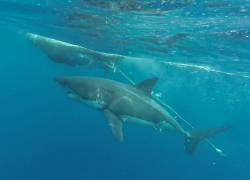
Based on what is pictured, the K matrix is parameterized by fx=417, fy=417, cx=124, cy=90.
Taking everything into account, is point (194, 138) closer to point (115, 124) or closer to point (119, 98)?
point (119, 98)

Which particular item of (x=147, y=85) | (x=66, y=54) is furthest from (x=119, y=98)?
(x=66, y=54)

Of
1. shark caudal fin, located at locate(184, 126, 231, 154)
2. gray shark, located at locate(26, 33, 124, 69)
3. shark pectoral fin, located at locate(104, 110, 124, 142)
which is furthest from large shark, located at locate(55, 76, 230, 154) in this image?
gray shark, located at locate(26, 33, 124, 69)

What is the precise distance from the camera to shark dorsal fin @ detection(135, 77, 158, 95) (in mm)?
14875

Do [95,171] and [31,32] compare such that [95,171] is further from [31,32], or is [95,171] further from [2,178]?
[31,32]

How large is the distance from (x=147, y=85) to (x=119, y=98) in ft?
3.79

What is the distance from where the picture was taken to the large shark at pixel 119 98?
48.2 ft

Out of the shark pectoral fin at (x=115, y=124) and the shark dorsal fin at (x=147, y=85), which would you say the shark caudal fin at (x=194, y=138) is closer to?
the shark dorsal fin at (x=147, y=85)

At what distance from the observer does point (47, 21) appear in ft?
80.5

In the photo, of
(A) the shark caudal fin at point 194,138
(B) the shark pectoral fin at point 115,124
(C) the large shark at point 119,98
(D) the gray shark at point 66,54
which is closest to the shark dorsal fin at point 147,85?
(C) the large shark at point 119,98

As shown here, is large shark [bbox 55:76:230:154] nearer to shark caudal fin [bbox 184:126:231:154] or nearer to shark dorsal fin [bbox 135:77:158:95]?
shark dorsal fin [bbox 135:77:158:95]

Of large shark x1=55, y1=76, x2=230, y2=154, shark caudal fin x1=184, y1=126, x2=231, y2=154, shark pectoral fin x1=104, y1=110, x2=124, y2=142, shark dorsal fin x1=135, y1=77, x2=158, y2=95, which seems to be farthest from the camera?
shark caudal fin x1=184, y1=126, x2=231, y2=154

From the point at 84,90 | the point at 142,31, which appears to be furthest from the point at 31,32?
the point at 84,90

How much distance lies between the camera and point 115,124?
551 inches

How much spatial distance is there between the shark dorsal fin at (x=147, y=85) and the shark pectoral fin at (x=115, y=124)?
5.23 feet
